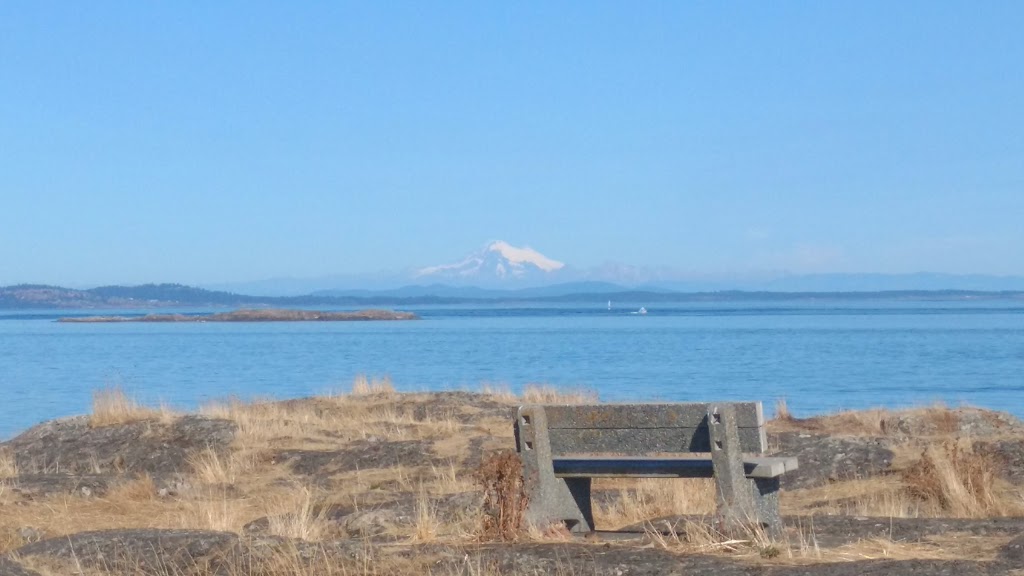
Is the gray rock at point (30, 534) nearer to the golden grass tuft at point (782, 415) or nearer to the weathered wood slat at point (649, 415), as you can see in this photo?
the weathered wood slat at point (649, 415)

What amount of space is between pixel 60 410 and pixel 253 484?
16059 mm

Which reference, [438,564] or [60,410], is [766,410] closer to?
[60,410]

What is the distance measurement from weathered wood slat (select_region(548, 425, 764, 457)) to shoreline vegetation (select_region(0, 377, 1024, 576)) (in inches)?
17.3

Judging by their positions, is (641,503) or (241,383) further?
(241,383)

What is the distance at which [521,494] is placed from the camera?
25.2 ft

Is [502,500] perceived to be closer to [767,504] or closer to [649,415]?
[649,415]

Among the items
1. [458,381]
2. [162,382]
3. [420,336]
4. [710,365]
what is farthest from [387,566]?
[420,336]

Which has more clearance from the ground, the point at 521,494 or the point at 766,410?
the point at 521,494

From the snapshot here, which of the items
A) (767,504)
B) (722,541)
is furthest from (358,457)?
(722,541)

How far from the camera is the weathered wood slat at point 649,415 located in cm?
750

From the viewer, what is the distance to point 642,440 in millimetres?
7660

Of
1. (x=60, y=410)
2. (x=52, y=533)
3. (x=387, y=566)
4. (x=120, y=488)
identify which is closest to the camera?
(x=387, y=566)

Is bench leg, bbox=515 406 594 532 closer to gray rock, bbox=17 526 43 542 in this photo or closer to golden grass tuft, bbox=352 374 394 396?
gray rock, bbox=17 526 43 542

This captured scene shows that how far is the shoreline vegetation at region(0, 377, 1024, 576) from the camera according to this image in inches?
274
